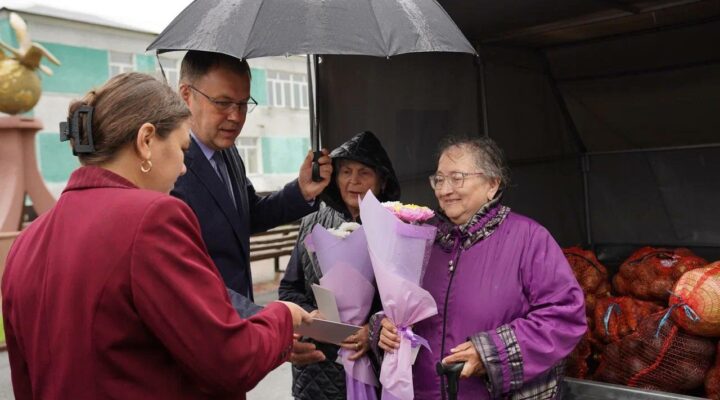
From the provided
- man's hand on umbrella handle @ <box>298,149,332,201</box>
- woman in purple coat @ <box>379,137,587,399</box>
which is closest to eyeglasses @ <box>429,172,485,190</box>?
woman in purple coat @ <box>379,137,587,399</box>

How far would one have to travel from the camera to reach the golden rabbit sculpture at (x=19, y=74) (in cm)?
771

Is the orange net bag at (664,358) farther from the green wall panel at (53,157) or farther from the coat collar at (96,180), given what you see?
the green wall panel at (53,157)

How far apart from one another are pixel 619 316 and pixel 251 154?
20582 millimetres

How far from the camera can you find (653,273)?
367 cm

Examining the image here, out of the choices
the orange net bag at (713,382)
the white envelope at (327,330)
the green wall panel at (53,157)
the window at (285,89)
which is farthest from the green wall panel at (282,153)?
the white envelope at (327,330)

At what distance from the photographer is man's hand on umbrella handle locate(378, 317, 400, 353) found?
226 cm

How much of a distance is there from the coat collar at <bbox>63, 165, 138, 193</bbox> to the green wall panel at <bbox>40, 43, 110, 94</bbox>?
18.7m

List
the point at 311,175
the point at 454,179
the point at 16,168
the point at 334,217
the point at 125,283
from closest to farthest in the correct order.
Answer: the point at 125,283 → the point at 454,179 → the point at 311,175 → the point at 334,217 → the point at 16,168

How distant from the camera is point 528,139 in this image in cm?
509

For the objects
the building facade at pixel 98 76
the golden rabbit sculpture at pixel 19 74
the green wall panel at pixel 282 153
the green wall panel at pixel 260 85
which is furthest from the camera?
the green wall panel at pixel 282 153

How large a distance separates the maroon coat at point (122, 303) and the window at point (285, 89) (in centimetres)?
2187

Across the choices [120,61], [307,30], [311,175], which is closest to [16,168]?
[311,175]

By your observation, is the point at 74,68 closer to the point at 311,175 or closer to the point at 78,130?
the point at 311,175

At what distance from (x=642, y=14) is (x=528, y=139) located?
4.24ft
